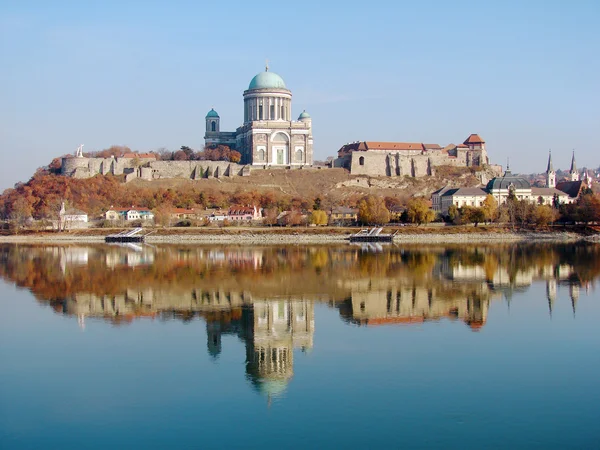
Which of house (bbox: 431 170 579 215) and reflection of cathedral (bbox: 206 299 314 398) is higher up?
house (bbox: 431 170 579 215)

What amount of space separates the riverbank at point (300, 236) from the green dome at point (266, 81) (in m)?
20.3

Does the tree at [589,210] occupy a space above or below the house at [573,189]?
below

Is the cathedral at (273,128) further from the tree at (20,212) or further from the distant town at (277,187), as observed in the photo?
the tree at (20,212)

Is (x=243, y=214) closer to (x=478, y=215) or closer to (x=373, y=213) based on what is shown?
(x=373, y=213)

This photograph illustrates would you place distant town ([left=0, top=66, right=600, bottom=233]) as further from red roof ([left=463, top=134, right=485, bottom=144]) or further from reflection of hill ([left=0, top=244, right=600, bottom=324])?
reflection of hill ([left=0, top=244, right=600, bottom=324])

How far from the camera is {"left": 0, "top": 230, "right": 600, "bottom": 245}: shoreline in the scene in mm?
44500

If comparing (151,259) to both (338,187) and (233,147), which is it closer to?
(338,187)

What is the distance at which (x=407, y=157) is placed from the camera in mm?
67438

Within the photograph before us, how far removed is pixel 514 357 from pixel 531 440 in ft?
14.0

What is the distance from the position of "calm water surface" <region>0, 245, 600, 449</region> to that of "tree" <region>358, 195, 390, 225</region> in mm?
23639

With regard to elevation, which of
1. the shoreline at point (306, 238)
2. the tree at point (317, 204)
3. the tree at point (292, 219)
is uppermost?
the tree at point (317, 204)

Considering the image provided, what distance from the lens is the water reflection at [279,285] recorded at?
16.3 meters

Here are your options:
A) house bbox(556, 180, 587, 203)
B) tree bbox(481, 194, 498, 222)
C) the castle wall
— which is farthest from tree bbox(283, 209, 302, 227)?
house bbox(556, 180, 587, 203)

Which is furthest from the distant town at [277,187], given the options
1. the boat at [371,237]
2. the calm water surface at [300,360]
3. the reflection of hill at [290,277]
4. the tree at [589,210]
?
the calm water surface at [300,360]
